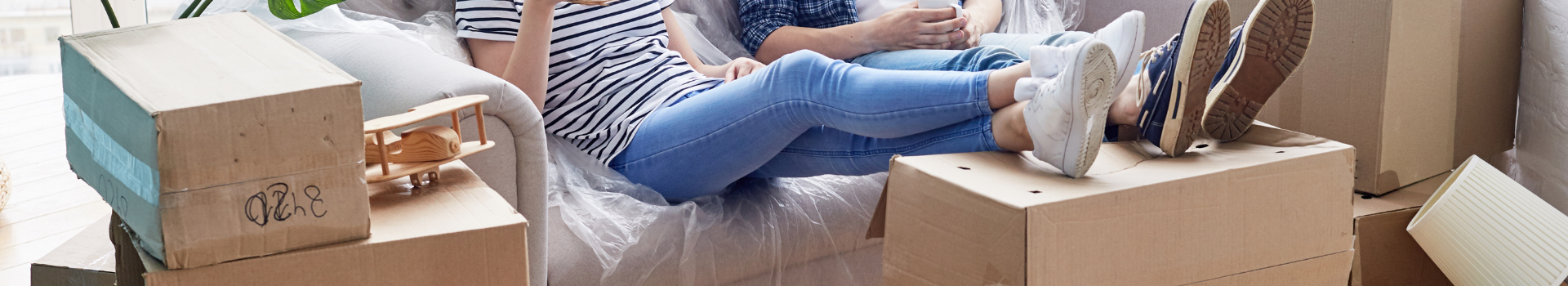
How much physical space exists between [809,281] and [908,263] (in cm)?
39

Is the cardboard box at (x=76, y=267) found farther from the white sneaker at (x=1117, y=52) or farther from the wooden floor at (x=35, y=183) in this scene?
the white sneaker at (x=1117, y=52)

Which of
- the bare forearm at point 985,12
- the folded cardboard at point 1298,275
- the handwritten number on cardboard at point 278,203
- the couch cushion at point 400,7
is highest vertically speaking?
the couch cushion at point 400,7

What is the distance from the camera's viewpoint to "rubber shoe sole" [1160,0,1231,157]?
2.53ft

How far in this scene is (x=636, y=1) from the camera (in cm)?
126

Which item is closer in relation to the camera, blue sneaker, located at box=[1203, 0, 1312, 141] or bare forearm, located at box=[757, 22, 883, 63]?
blue sneaker, located at box=[1203, 0, 1312, 141]

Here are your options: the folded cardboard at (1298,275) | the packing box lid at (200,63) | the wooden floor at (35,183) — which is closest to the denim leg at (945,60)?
the folded cardboard at (1298,275)

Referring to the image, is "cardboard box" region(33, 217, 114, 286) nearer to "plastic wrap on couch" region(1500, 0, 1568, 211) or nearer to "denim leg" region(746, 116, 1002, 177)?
"denim leg" region(746, 116, 1002, 177)

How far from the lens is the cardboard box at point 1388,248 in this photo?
111 centimetres

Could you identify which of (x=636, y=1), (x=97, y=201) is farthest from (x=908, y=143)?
(x=97, y=201)

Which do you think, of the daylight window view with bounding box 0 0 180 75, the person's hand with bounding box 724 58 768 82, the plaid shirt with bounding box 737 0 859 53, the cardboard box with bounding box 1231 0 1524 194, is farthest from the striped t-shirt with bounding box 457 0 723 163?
the daylight window view with bounding box 0 0 180 75

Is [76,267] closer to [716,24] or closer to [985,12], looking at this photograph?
[716,24]

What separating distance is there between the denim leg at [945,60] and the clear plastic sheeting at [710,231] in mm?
156

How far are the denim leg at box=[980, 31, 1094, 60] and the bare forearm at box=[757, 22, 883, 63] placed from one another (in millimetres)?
195

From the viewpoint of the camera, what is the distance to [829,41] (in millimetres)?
1380
